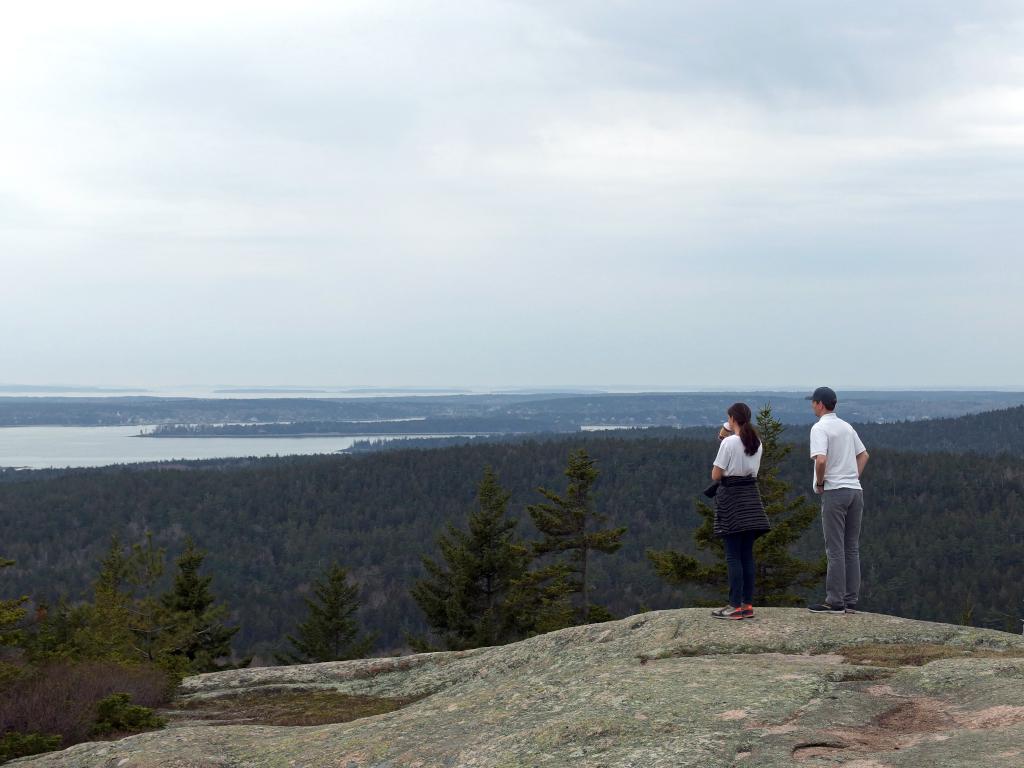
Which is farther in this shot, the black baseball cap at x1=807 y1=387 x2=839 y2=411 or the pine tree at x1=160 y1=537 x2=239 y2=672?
the pine tree at x1=160 y1=537 x2=239 y2=672

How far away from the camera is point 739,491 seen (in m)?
Answer: 12.8

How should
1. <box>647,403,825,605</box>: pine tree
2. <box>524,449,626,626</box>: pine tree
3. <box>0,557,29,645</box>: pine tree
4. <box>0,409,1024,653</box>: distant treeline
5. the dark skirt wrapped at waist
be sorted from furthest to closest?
<box>0,409,1024,653</box>: distant treeline < <box>524,449,626,626</box>: pine tree < <box>647,403,825,605</box>: pine tree < <box>0,557,29,645</box>: pine tree < the dark skirt wrapped at waist

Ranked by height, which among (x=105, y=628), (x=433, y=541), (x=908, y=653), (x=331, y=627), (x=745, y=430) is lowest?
(x=433, y=541)

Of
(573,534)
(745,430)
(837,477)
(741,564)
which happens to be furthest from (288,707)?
(573,534)

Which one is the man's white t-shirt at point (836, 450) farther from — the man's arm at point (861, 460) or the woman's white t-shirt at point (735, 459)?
the woman's white t-shirt at point (735, 459)

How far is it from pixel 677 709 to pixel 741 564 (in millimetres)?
4335

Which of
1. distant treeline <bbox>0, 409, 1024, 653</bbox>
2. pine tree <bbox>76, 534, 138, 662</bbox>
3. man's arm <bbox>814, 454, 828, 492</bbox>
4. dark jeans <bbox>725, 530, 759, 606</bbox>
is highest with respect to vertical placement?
man's arm <bbox>814, 454, 828, 492</bbox>

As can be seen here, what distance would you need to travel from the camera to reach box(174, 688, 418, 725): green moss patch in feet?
45.8

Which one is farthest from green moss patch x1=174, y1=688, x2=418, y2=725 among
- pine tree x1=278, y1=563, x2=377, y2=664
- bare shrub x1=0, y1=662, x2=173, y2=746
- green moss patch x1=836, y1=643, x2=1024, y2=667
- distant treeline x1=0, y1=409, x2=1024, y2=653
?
distant treeline x1=0, y1=409, x2=1024, y2=653

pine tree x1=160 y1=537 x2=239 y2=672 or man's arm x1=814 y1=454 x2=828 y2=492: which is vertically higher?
man's arm x1=814 y1=454 x2=828 y2=492

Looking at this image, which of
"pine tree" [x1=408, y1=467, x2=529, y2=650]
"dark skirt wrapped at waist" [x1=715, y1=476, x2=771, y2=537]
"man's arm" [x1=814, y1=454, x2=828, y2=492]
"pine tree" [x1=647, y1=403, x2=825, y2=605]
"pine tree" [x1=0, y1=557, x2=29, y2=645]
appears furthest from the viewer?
"pine tree" [x1=408, y1=467, x2=529, y2=650]

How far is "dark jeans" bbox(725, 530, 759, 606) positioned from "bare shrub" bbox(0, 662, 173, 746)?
9545 mm

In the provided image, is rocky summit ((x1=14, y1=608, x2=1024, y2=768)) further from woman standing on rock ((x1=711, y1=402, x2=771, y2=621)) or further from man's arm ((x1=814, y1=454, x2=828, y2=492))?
man's arm ((x1=814, y1=454, x2=828, y2=492))

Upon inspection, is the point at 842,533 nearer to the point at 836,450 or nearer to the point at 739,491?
the point at 836,450
